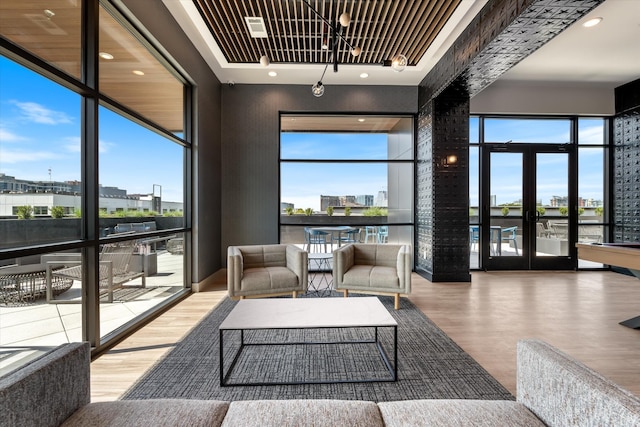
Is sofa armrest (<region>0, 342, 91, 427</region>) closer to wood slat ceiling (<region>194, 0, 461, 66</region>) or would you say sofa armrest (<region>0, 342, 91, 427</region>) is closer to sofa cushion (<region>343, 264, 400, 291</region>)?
sofa cushion (<region>343, 264, 400, 291</region>)

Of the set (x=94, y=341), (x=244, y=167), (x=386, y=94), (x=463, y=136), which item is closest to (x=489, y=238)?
(x=463, y=136)

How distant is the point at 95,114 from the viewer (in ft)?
8.26

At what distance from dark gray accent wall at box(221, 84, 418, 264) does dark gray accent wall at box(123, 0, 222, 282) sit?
0.23 m

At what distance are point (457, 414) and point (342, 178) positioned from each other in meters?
4.88

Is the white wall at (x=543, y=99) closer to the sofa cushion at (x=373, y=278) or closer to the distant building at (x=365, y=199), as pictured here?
the distant building at (x=365, y=199)

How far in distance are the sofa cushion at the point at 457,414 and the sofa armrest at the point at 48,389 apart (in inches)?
45.0

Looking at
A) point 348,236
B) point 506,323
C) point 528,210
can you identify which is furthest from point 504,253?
point 506,323

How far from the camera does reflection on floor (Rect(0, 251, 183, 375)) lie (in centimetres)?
196

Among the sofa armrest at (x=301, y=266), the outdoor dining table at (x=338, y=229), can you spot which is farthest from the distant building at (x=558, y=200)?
the sofa armrest at (x=301, y=266)

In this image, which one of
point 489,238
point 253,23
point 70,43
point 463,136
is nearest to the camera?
point 70,43

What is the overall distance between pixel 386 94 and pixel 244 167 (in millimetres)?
2897

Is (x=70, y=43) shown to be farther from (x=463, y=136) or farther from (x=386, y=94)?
(x=463, y=136)

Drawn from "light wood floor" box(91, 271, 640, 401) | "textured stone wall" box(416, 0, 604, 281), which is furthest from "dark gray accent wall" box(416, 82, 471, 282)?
"light wood floor" box(91, 271, 640, 401)

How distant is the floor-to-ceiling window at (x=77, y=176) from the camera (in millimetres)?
1951
